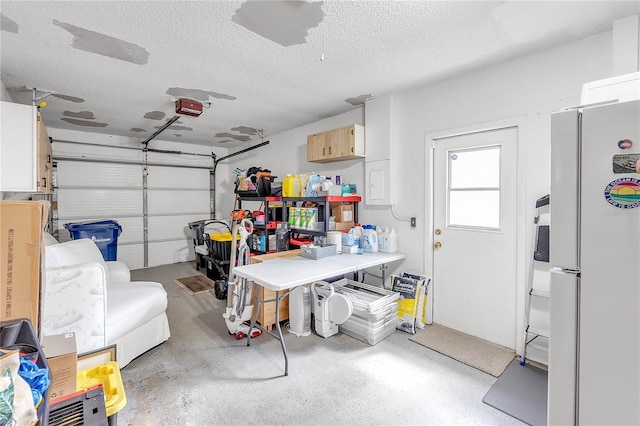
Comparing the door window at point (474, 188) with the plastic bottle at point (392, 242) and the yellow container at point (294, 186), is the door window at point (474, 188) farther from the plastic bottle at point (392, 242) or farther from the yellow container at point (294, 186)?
the yellow container at point (294, 186)

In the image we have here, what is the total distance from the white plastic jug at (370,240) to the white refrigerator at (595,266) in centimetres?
222

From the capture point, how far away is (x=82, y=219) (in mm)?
5312

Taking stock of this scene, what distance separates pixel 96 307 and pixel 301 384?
1.66 m

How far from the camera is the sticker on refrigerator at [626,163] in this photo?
103 centimetres

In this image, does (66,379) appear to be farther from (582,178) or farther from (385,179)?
(385,179)

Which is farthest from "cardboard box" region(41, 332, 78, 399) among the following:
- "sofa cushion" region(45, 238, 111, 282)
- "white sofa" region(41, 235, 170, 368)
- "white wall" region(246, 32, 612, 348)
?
"white wall" region(246, 32, 612, 348)

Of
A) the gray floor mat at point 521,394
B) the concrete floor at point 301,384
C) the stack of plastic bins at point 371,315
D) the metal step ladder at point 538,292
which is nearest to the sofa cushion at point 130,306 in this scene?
the concrete floor at point 301,384

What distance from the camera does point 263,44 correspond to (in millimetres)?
2275

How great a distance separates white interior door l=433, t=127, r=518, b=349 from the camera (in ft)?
8.81

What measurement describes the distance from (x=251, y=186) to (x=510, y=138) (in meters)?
3.27

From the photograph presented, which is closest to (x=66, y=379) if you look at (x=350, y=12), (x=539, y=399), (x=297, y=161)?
(x=350, y=12)

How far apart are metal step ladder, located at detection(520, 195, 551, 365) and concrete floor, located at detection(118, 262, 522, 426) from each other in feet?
1.86

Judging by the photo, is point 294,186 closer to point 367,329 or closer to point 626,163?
point 367,329

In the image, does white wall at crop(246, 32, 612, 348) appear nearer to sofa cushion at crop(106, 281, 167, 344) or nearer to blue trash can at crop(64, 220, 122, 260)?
sofa cushion at crop(106, 281, 167, 344)
